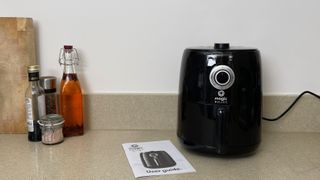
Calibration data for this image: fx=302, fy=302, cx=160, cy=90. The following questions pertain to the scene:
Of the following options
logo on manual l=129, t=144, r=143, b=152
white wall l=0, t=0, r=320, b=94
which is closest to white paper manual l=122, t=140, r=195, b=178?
logo on manual l=129, t=144, r=143, b=152

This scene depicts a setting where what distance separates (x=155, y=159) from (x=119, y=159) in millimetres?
93

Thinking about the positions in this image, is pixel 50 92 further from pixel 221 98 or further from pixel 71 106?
pixel 221 98

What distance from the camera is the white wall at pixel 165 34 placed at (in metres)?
0.97

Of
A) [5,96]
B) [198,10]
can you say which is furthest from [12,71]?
[198,10]

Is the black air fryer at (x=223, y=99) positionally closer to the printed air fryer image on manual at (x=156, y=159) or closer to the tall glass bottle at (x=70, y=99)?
the printed air fryer image on manual at (x=156, y=159)

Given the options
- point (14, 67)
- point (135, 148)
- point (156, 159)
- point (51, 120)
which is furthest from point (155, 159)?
point (14, 67)

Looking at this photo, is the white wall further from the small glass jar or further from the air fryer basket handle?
the air fryer basket handle

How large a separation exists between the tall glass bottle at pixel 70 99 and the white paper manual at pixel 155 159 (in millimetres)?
193

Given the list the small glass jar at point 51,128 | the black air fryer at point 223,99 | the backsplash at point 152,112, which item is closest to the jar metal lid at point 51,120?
the small glass jar at point 51,128

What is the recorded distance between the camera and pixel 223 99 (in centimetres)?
73

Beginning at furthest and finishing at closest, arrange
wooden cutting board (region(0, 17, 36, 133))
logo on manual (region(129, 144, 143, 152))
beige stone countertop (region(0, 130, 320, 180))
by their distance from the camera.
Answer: wooden cutting board (region(0, 17, 36, 133)) → logo on manual (region(129, 144, 143, 152)) → beige stone countertop (region(0, 130, 320, 180))

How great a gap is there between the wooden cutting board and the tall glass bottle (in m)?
0.11

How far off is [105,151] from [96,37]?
1.25ft

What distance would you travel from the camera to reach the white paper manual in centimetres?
69
